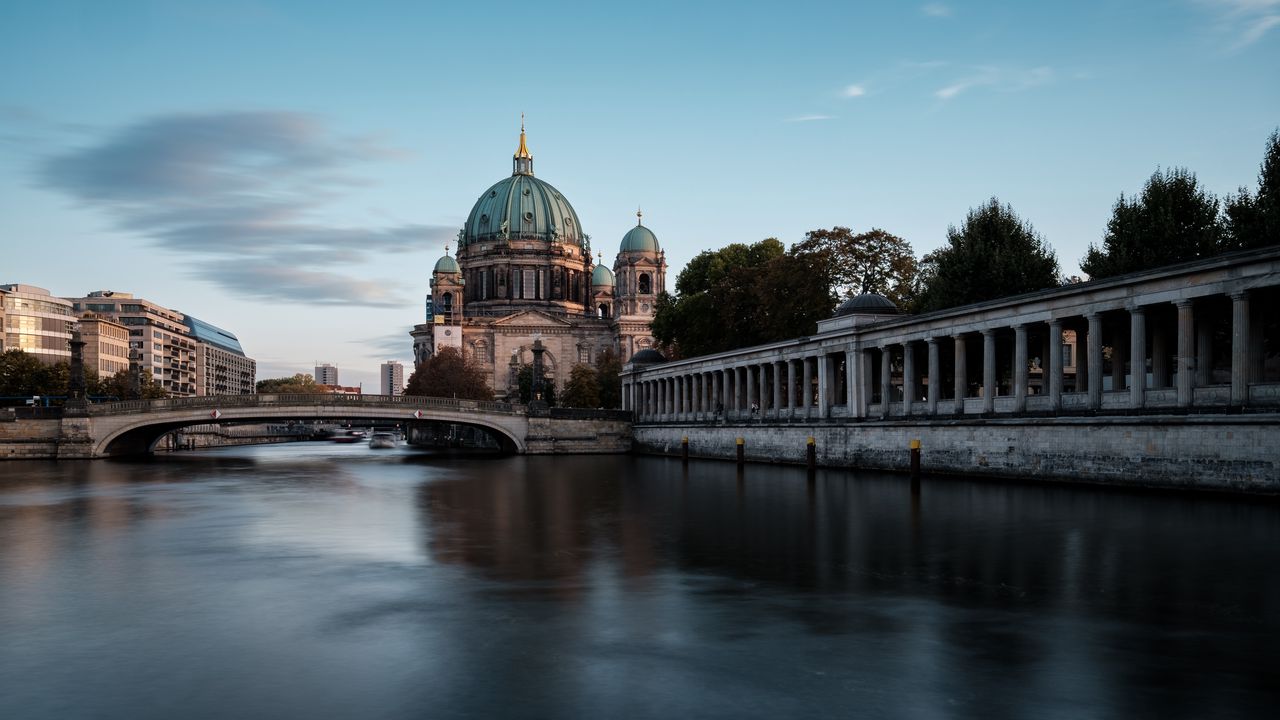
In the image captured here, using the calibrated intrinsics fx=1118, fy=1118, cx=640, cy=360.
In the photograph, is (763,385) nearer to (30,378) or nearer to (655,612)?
(655,612)

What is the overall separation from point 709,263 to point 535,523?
7601 centimetres

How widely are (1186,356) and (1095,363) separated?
5.06m

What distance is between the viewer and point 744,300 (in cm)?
8719

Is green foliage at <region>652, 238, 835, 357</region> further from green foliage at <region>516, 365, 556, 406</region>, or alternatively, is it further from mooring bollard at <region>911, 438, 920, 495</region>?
green foliage at <region>516, 365, 556, 406</region>

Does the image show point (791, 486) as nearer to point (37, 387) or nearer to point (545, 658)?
point (545, 658)

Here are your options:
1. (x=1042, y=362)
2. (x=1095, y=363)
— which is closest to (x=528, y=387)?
(x=1042, y=362)

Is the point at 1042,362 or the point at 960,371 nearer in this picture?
the point at 960,371

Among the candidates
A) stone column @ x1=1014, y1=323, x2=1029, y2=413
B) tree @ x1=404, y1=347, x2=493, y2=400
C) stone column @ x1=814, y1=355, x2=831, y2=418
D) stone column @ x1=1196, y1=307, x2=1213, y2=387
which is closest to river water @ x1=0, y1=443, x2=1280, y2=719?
stone column @ x1=1196, y1=307, x2=1213, y2=387

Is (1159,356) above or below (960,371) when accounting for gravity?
above

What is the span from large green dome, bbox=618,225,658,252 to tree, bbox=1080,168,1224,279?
11367cm

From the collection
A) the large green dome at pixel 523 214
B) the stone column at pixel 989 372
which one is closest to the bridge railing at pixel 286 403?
the stone column at pixel 989 372

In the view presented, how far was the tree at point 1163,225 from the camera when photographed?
54.7 m

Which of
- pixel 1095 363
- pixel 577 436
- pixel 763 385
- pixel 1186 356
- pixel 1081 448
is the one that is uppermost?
pixel 1186 356

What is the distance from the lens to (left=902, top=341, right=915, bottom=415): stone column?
2084 inches
